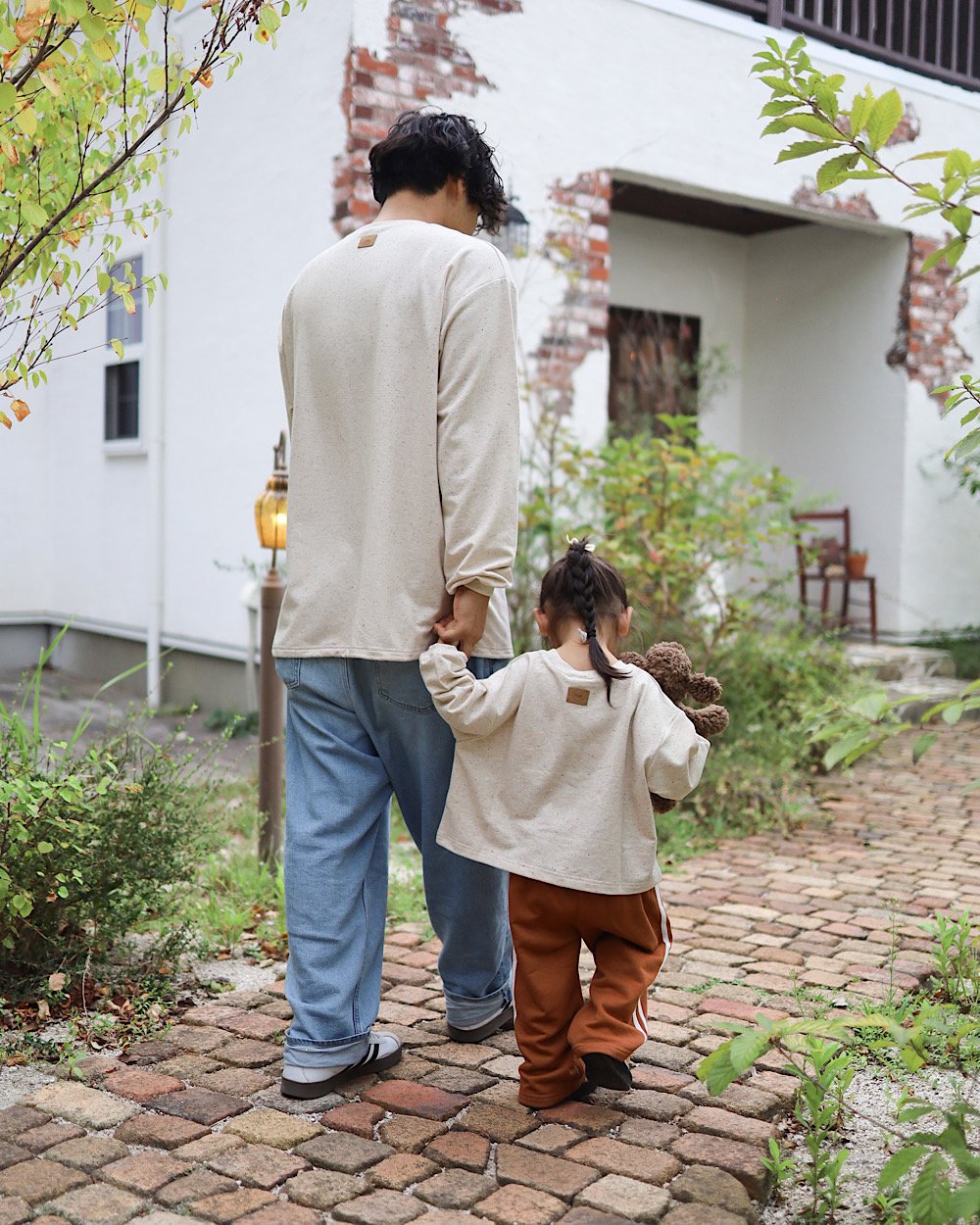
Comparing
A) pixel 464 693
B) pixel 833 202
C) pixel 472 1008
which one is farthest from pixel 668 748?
pixel 833 202

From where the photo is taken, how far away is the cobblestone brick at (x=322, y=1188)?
215cm

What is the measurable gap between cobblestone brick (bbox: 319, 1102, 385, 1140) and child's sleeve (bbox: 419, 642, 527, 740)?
77 centimetres

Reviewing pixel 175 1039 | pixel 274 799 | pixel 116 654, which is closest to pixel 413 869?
pixel 274 799

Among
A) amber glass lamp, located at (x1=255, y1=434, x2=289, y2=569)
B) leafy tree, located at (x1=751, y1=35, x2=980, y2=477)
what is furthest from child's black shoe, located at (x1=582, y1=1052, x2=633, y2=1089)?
amber glass lamp, located at (x1=255, y1=434, x2=289, y2=569)

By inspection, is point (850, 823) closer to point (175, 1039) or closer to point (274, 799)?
point (274, 799)


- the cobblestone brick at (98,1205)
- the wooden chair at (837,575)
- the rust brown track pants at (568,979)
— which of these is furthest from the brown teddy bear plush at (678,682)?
the wooden chair at (837,575)

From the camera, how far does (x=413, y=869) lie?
438 centimetres

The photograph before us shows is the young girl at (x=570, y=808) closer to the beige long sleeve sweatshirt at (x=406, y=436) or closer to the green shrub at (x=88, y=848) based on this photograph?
the beige long sleeve sweatshirt at (x=406, y=436)

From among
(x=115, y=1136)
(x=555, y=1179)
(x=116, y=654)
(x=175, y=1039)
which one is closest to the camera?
(x=555, y=1179)

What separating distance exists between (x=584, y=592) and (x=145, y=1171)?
133cm

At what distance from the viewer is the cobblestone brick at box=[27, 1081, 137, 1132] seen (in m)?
2.46

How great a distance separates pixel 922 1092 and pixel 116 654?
6994 millimetres

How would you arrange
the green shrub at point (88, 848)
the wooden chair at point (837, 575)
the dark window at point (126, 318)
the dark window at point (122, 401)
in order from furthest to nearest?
the wooden chair at point (837, 575)
the dark window at point (122, 401)
the dark window at point (126, 318)
the green shrub at point (88, 848)

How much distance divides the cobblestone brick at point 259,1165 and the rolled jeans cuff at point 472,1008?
2.04ft
